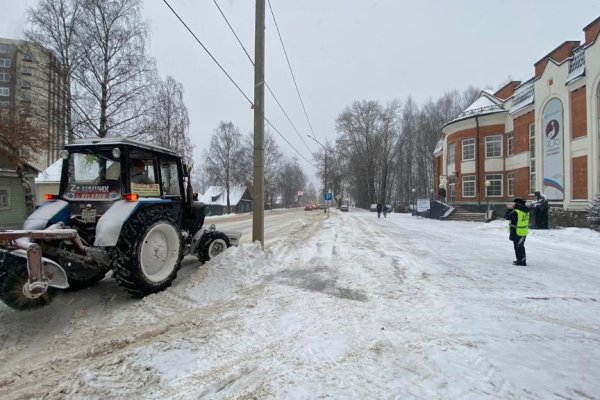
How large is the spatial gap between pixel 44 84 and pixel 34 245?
19.5 metres

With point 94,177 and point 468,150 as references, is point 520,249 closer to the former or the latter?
point 94,177

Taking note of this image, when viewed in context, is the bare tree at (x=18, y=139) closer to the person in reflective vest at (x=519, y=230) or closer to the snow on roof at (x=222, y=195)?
the person in reflective vest at (x=519, y=230)

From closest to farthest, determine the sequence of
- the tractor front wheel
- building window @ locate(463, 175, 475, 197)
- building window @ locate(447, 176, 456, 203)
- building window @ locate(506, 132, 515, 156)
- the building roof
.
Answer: the tractor front wheel
the building roof
building window @ locate(506, 132, 515, 156)
building window @ locate(463, 175, 475, 197)
building window @ locate(447, 176, 456, 203)

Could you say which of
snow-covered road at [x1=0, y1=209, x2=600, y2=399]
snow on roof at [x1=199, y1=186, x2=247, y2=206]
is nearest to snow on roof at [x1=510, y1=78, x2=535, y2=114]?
snow-covered road at [x1=0, y1=209, x2=600, y2=399]

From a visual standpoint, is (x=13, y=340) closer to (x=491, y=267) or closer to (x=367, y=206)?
(x=491, y=267)

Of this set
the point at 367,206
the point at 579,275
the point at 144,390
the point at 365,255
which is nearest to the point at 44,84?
the point at 365,255

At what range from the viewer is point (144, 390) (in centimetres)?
286

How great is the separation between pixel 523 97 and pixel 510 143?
4.16 metres

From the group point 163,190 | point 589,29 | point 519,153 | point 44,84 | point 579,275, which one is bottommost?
point 579,275

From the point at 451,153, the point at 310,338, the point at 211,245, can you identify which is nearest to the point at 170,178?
the point at 211,245

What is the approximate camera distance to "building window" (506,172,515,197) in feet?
94.0

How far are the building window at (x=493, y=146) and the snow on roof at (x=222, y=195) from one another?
137ft

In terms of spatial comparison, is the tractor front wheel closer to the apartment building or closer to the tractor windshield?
the tractor windshield

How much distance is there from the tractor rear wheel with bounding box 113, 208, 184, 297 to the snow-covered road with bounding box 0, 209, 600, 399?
249 millimetres
